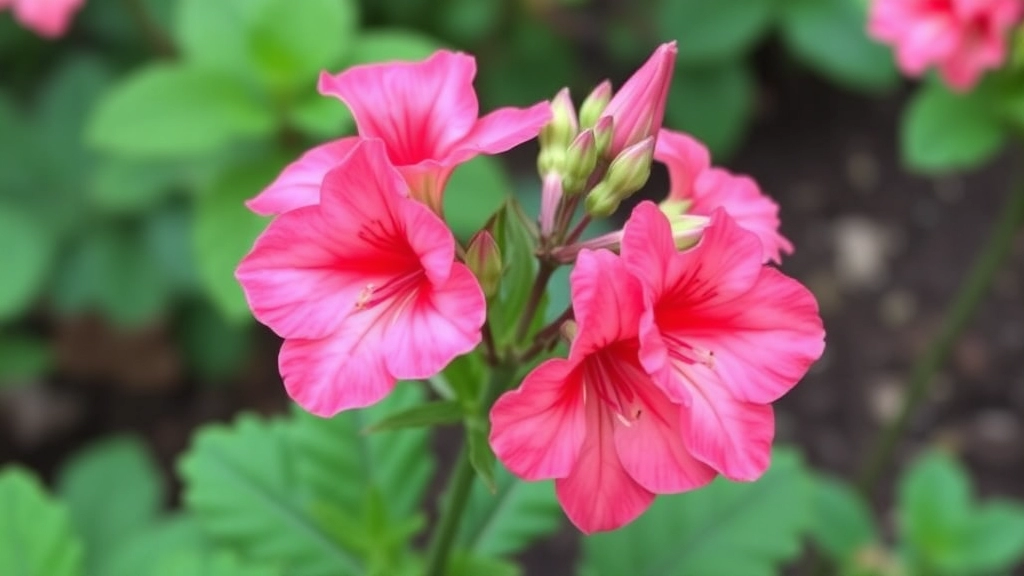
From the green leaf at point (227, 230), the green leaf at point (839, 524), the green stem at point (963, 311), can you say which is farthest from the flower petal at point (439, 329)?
the green leaf at point (839, 524)

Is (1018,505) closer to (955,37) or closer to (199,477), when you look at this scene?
(955,37)

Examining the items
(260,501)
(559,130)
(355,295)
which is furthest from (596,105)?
(260,501)

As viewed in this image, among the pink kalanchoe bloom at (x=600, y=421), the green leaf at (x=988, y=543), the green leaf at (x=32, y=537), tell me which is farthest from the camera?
the green leaf at (x=988, y=543)

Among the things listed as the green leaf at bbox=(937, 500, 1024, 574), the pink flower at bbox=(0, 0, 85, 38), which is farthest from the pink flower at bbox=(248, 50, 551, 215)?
the green leaf at bbox=(937, 500, 1024, 574)

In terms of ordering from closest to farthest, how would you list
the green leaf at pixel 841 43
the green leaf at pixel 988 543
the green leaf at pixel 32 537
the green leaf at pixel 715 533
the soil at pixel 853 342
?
the green leaf at pixel 32 537 < the green leaf at pixel 715 533 < the green leaf at pixel 988 543 < the green leaf at pixel 841 43 < the soil at pixel 853 342

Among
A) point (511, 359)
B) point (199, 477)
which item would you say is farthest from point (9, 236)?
point (511, 359)

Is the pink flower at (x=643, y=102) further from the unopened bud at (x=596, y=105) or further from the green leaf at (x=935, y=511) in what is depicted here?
the green leaf at (x=935, y=511)
